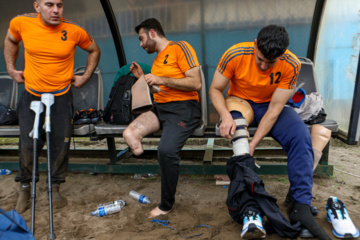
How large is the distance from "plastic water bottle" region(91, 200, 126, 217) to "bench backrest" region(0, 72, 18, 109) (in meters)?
2.42

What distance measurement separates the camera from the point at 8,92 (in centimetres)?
470

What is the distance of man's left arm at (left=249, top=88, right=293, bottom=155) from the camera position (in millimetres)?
2883

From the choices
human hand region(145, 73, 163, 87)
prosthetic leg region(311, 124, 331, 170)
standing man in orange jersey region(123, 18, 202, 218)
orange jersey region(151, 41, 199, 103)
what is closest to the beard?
standing man in orange jersey region(123, 18, 202, 218)

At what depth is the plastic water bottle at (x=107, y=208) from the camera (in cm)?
303

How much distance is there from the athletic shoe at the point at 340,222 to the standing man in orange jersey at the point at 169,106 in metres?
1.31

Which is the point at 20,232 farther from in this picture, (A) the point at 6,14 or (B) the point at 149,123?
(A) the point at 6,14

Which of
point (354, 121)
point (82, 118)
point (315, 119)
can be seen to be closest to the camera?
point (315, 119)

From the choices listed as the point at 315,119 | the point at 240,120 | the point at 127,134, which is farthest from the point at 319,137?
the point at 127,134

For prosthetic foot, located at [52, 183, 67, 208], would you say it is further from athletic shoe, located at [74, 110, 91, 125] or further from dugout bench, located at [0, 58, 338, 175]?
athletic shoe, located at [74, 110, 91, 125]

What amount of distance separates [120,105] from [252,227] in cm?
203

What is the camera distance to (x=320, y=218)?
275 centimetres

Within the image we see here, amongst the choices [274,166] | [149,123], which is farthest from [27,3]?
[274,166]

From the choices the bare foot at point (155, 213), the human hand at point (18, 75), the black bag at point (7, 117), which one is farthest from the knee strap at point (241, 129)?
the black bag at point (7, 117)

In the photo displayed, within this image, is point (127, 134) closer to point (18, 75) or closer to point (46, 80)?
point (46, 80)
